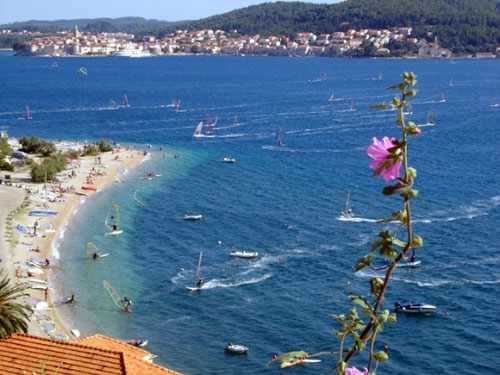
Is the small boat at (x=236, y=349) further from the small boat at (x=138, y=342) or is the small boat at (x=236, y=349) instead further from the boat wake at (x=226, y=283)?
the boat wake at (x=226, y=283)

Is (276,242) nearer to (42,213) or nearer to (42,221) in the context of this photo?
(42,221)

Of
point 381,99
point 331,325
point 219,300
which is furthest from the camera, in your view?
point 381,99

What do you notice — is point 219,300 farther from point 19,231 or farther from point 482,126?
point 482,126

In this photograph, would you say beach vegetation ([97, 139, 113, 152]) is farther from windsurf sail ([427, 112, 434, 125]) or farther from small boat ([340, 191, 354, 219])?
windsurf sail ([427, 112, 434, 125])

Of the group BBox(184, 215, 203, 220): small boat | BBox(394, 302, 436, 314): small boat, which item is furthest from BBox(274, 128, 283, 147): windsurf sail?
BBox(394, 302, 436, 314): small boat

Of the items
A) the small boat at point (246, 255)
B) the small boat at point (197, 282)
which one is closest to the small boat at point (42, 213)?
the small boat at point (246, 255)

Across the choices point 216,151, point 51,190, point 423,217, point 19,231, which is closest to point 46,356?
point 19,231

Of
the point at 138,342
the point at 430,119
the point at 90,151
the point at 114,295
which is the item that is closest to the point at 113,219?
the point at 114,295
